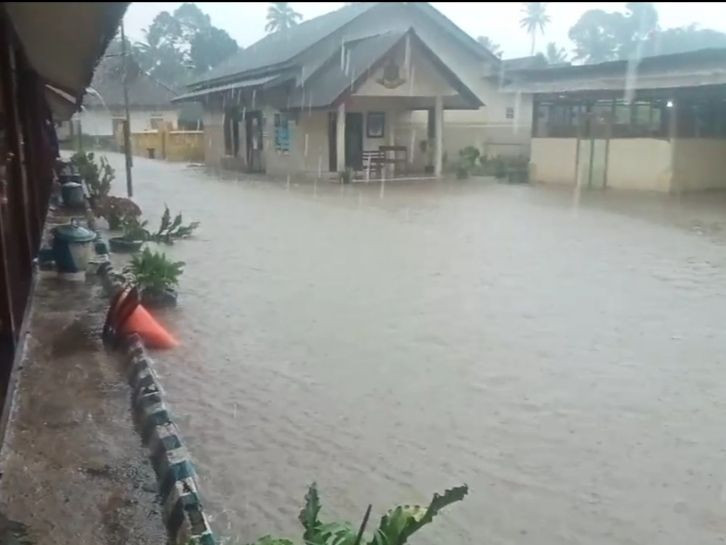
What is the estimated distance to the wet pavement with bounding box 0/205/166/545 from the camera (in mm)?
3471

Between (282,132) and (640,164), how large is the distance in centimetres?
1078

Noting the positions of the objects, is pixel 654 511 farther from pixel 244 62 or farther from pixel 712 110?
pixel 244 62

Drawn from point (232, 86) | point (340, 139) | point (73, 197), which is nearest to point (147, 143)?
point (232, 86)

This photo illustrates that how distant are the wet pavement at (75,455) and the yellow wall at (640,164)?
15.5 m

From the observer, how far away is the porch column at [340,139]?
2253cm

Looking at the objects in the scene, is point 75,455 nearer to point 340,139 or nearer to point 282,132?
point 340,139

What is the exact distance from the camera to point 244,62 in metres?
28.0

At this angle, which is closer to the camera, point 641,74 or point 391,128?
point 641,74

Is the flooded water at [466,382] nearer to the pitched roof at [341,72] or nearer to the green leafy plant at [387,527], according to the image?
the green leafy plant at [387,527]

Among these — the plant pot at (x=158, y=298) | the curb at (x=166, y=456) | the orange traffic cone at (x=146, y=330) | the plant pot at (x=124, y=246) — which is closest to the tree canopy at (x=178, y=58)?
the plant pot at (x=124, y=246)

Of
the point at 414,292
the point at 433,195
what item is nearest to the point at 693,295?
the point at 414,292

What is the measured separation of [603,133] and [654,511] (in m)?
17.4

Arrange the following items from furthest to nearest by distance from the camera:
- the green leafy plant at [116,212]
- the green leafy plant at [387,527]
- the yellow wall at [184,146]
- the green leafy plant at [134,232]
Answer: the yellow wall at [184,146], the green leafy plant at [116,212], the green leafy plant at [134,232], the green leafy plant at [387,527]

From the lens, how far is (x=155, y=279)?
24.8 ft
